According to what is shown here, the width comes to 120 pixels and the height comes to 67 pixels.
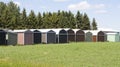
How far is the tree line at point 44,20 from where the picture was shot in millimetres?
72125

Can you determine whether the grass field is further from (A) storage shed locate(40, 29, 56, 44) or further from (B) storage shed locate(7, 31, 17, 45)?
(A) storage shed locate(40, 29, 56, 44)

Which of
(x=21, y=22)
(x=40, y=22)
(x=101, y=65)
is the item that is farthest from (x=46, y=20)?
(x=101, y=65)

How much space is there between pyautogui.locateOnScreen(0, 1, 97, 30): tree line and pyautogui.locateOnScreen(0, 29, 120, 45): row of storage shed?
481 inches

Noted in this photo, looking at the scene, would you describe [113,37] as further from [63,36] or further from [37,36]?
[37,36]

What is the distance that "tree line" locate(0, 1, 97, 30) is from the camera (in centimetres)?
7212

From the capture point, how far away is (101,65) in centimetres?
1939

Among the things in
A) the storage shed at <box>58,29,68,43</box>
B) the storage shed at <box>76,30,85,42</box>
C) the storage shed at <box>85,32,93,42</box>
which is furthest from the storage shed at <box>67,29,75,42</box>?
the storage shed at <box>85,32,93,42</box>

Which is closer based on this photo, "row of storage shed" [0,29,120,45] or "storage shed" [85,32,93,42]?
"row of storage shed" [0,29,120,45]

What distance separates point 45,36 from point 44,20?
2135 centimetres

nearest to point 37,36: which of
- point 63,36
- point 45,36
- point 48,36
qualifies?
point 45,36

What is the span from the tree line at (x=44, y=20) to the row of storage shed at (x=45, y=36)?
12.2 metres

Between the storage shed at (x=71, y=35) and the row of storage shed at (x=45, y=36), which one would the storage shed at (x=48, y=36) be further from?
the storage shed at (x=71, y=35)

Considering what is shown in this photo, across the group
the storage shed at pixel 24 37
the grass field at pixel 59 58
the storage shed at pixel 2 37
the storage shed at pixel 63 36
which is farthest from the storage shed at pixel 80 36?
the grass field at pixel 59 58

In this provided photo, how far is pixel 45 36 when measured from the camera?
5984 cm
